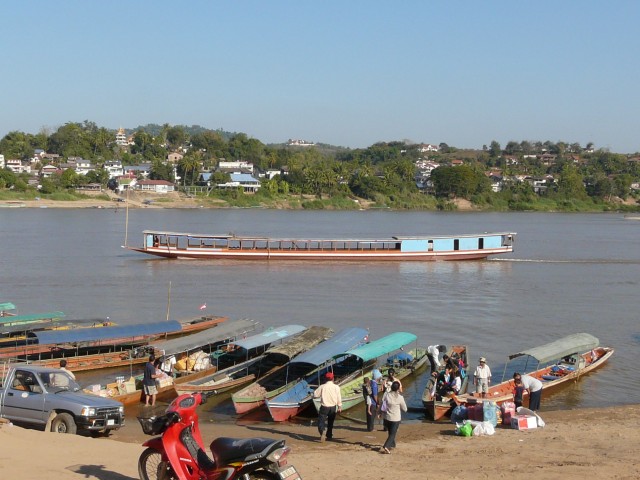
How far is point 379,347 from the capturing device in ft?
57.6

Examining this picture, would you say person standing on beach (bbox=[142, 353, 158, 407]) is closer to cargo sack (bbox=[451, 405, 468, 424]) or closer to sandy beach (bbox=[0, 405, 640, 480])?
sandy beach (bbox=[0, 405, 640, 480])

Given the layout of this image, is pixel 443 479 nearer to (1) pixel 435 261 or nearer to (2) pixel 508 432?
(2) pixel 508 432

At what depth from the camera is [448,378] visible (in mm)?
15398

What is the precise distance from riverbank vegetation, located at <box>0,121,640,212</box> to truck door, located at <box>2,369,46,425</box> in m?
99.3

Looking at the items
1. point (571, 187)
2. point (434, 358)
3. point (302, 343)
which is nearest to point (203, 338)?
point (302, 343)

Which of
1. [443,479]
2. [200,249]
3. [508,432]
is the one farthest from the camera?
[200,249]

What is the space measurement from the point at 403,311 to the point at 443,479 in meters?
21.1

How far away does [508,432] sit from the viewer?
40.1 ft

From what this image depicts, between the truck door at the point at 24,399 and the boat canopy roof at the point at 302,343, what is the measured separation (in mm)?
7022

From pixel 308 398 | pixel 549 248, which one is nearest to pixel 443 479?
pixel 308 398

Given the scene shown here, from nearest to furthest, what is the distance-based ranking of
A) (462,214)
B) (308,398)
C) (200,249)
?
(308,398)
(200,249)
(462,214)

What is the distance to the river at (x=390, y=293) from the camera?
82.0 ft

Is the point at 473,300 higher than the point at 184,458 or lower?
lower

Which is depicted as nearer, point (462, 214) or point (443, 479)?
point (443, 479)
